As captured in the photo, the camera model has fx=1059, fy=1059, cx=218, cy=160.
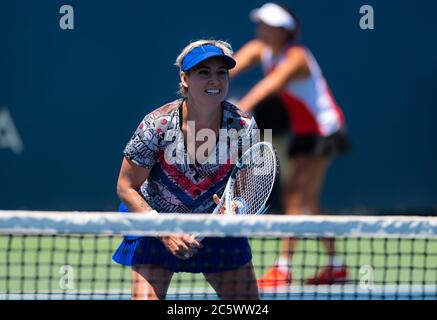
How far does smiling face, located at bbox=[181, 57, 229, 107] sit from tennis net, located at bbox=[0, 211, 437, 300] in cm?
55

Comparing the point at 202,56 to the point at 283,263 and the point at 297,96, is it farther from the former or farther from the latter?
the point at 297,96

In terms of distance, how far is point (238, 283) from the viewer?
12.6 feet

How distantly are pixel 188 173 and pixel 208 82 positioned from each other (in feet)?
1.14

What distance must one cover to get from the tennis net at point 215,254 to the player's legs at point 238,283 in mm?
18

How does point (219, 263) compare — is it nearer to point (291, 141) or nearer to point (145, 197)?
point (145, 197)

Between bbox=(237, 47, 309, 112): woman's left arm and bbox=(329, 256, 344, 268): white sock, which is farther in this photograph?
bbox=(237, 47, 309, 112): woman's left arm

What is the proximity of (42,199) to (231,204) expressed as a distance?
168 inches

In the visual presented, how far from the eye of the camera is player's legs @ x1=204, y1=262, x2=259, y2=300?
383 cm

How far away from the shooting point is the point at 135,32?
308 inches

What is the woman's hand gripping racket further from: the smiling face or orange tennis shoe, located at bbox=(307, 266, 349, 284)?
orange tennis shoe, located at bbox=(307, 266, 349, 284)

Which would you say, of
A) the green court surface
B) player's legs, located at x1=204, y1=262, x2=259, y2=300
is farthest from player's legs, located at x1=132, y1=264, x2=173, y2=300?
the green court surface

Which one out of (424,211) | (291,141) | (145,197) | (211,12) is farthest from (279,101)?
(145,197)

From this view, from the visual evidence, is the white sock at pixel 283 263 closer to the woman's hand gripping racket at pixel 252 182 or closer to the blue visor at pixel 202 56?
the woman's hand gripping racket at pixel 252 182
